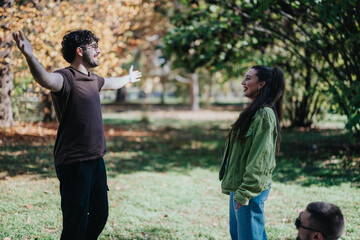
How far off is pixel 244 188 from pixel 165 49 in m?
7.92

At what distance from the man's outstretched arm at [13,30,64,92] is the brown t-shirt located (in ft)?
0.46

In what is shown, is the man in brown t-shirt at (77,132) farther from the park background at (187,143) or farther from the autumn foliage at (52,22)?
the autumn foliage at (52,22)

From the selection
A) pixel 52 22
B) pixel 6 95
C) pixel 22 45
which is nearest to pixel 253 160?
pixel 22 45

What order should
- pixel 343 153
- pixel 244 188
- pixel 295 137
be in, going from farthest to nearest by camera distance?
pixel 295 137 → pixel 343 153 → pixel 244 188

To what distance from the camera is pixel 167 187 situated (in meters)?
6.62

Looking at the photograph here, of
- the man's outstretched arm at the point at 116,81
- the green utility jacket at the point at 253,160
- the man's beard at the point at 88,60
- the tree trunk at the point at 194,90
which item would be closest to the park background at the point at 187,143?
the green utility jacket at the point at 253,160

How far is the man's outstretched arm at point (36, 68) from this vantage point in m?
2.27

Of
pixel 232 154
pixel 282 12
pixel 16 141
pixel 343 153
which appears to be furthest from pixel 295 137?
pixel 232 154

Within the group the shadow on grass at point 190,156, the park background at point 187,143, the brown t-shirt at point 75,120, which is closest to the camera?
the brown t-shirt at point 75,120

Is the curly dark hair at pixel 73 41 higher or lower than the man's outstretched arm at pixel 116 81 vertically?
higher

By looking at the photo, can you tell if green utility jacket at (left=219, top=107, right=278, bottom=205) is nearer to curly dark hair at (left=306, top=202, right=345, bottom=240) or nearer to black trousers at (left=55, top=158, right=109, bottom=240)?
curly dark hair at (left=306, top=202, right=345, bottom=240)

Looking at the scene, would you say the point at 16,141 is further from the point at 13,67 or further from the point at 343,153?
the point at 343,153

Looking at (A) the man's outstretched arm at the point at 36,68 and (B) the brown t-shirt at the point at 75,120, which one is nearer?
(A) the man's outstretched arm at the point at 36,68

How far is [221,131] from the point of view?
599 inches
